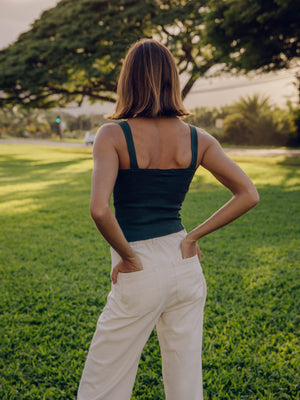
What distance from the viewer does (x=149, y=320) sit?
139 centimetres

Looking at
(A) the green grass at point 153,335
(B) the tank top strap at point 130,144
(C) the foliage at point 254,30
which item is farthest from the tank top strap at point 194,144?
(C) the foliage at point 254,30

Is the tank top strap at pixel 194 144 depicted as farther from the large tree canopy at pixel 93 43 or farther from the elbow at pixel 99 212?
the large tree canopy at pixel 93 43

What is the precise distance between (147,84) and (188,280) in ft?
2.72

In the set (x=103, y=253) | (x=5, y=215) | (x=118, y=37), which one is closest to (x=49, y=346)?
(x=103, y=253)

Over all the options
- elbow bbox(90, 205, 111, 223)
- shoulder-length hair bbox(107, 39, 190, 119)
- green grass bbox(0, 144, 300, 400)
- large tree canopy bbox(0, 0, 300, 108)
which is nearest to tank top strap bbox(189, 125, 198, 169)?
shoulder-length hair bbox(107, 39, 190, 119)

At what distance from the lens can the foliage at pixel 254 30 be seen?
11.4m

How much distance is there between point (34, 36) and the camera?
67.0 ft

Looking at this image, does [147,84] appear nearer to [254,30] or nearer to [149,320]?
[149,320]

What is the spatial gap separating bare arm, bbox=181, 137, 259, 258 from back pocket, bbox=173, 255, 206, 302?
0.13 ft

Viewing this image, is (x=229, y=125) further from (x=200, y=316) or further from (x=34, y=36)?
(x=200, y=316)

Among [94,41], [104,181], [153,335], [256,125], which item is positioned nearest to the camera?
[104,181]

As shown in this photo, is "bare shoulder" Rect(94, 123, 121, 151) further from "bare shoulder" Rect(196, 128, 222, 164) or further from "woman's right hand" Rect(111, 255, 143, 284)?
"woman's right hand" Rect(111, 255, 143, 284)

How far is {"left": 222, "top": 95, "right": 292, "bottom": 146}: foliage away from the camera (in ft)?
99.1

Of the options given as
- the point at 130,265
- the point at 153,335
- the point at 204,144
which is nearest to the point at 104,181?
the point at 130,265
